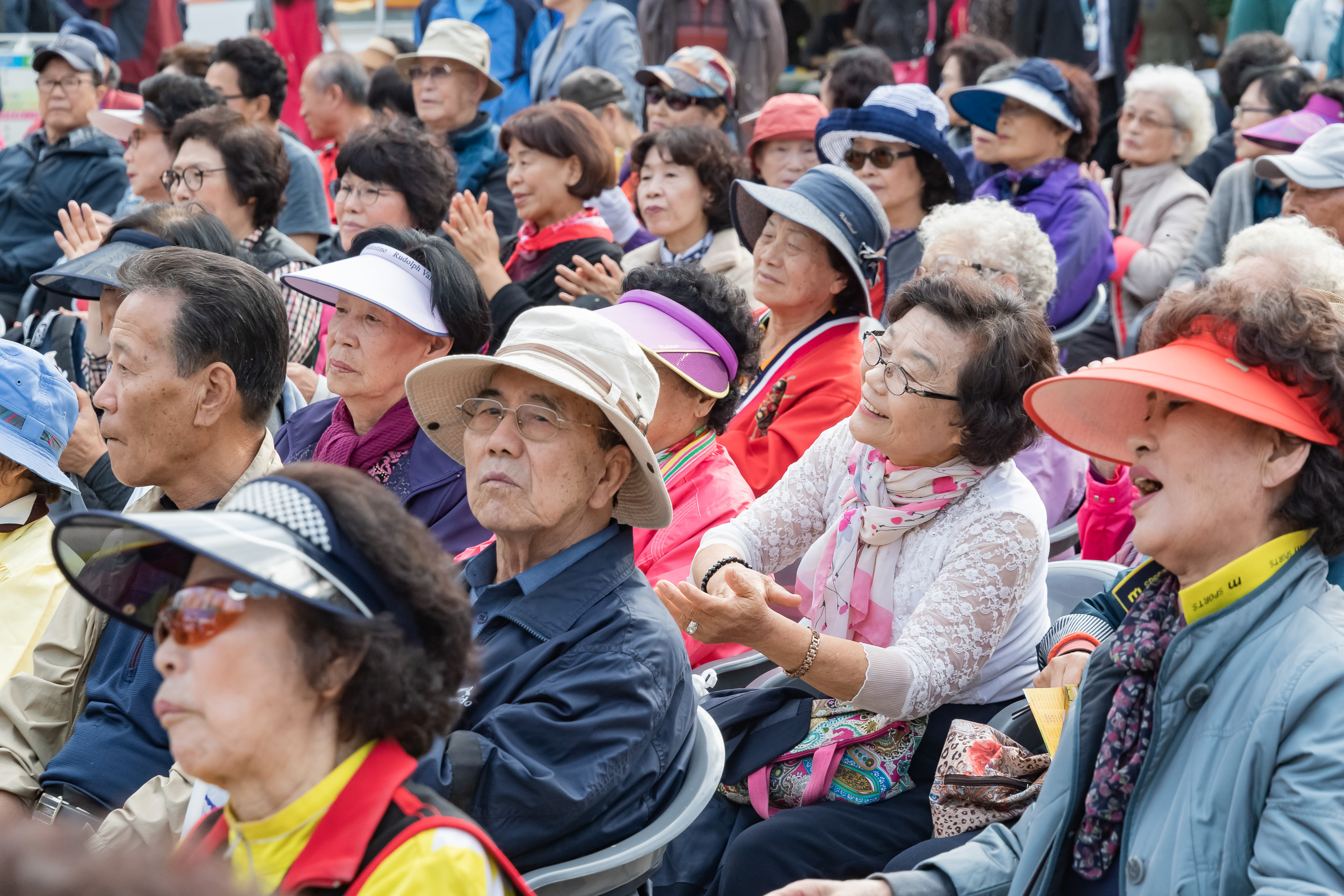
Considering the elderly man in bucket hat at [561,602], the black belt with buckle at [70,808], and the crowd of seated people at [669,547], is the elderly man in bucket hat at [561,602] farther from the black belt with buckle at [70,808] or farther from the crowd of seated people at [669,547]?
the black belt with buckle at [70,808]

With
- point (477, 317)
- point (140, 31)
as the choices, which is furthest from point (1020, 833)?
point (140, 31)

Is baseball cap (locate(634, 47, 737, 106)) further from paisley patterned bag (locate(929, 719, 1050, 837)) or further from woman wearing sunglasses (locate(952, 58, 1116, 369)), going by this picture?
paisley patterned bag (locate(929, 719, 1050, 837))

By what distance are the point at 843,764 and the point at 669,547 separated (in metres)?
0.87

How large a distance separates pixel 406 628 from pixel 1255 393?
1.29 m

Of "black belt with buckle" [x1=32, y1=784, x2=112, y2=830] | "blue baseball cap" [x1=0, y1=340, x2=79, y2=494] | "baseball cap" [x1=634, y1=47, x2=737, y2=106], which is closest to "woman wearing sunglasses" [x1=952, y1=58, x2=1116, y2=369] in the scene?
"baseball cap" [x1=634, y1=47, x2=737, y2=106]

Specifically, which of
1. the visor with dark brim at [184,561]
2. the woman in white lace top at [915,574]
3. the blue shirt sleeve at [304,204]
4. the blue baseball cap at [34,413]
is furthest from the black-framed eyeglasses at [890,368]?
the blue shirt sleeve at [304,204]

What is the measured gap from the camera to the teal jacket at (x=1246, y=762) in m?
1.73

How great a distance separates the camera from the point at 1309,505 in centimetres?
192

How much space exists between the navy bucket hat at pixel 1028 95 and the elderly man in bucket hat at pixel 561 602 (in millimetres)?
3874

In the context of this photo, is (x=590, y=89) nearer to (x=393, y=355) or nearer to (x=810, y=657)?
(x=393, y=355)

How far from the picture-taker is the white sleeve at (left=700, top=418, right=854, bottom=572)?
10.3 feet

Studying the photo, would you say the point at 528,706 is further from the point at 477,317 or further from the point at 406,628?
the point at 477,317

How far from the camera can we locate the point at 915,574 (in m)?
2.77

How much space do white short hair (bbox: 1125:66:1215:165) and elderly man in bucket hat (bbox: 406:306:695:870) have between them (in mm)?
4846
